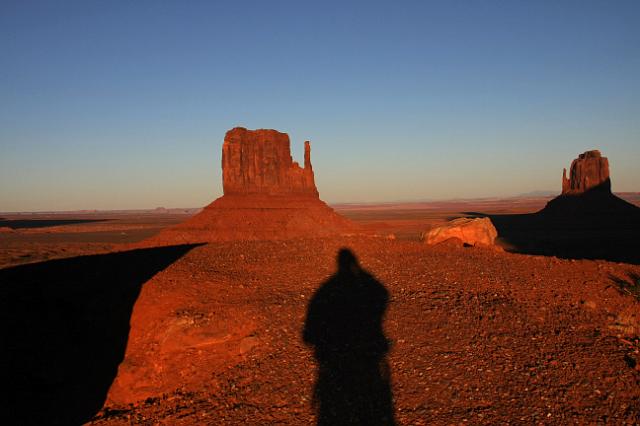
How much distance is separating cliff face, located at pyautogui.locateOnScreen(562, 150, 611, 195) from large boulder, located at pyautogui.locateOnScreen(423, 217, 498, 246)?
9258 cm

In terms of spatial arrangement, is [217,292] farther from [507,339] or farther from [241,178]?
[241,178]

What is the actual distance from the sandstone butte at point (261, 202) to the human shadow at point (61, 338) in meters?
31.3

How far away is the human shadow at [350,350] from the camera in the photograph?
7.35 metres

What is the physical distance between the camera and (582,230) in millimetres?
70812

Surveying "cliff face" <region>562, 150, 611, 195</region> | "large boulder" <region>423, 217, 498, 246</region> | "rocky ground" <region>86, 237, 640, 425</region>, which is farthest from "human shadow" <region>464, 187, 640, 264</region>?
"rocky ground" <region>86, 237, 640, 425</region>

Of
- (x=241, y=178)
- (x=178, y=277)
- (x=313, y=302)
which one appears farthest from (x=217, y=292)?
(x=241, y=178)

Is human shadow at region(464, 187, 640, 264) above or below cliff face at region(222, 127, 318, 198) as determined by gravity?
below

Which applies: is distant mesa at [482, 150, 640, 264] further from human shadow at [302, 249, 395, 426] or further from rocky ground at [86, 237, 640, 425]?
human shadow at [302, 249, 395, 426]

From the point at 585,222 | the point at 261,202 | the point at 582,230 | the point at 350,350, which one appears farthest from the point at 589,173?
the point at 350,350

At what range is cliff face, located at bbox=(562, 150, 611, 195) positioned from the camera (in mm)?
95125

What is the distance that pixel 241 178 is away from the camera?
59.9m

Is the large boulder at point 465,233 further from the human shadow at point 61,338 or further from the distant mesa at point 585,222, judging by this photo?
the distant mesa at point 585,222

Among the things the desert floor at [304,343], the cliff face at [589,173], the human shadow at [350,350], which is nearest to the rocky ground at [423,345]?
the desert floor at [304,343]

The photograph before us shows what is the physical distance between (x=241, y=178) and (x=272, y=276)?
1896 inches
